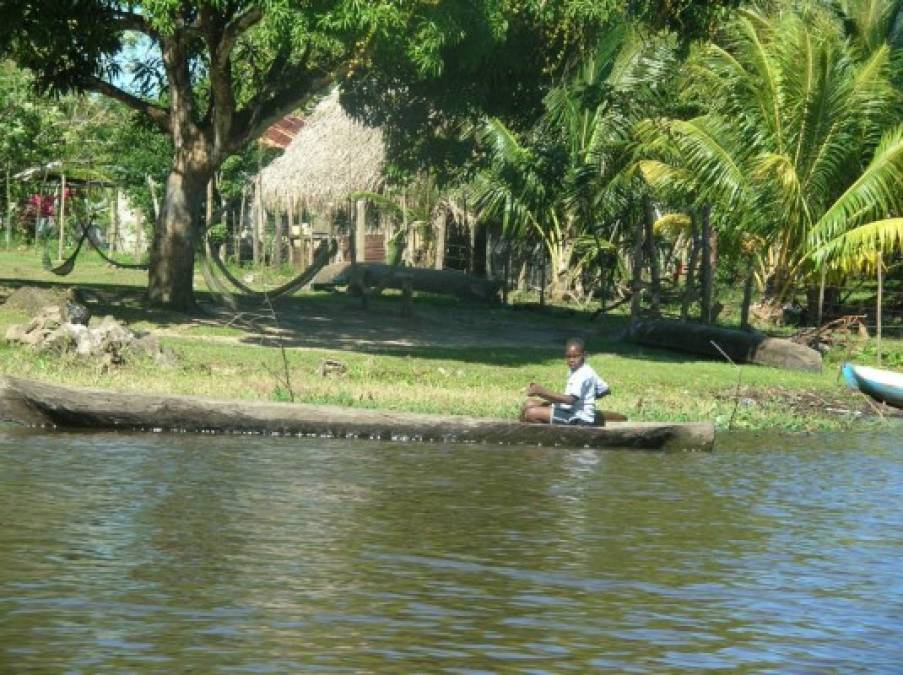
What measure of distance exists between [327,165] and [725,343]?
1228cm

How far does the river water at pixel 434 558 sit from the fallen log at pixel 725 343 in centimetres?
720

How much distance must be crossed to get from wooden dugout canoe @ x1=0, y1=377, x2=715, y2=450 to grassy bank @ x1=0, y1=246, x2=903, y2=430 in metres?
1.51

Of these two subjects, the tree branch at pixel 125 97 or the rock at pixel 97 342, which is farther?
the tree branch at pixel 125 97

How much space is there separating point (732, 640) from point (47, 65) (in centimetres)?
1611

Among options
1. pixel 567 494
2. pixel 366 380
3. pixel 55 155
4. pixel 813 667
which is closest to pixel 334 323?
pixel 366 380

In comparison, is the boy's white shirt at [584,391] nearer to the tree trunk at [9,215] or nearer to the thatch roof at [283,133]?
the tree trunk at [9,215]

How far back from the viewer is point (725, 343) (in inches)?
825

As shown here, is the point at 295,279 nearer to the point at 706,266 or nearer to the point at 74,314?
the point at 74,314

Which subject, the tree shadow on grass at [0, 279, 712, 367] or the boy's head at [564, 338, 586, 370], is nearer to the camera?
the boy's head at [564, 338, 586, 370]

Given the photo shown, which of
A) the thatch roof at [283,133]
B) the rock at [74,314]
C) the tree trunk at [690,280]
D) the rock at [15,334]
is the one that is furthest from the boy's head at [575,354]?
the thatch roof at [283,133]

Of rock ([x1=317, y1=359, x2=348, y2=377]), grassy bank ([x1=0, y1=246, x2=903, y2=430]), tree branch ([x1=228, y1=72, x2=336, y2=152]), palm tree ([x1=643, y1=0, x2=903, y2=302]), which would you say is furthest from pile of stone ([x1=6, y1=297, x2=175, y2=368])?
A: palm tree ([x1=643, y1=0, x2=903, y2=302])

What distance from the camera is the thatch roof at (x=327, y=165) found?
1209 inches

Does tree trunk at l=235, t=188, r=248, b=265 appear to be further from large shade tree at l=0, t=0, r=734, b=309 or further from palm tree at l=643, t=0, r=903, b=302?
palm tree at l=643, t=0, r=903, b=302

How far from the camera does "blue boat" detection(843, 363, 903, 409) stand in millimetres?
17891
